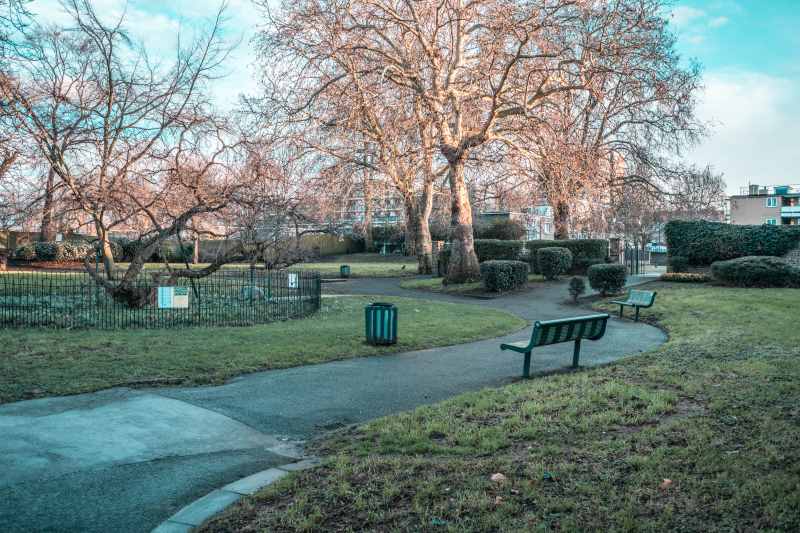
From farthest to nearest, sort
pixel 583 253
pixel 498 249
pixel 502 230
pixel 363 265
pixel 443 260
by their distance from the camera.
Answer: pixel 502 230 < pixel 363 265 < pixel 498 249 < pixel 443 260 < pixel 583 253

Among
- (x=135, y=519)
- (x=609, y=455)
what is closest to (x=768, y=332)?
(x=609, y=455)

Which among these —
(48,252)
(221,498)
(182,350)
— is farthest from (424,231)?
(221,498)

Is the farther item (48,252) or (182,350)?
(48,252)

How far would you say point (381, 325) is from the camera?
12.3m

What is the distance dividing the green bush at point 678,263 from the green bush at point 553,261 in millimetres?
4208

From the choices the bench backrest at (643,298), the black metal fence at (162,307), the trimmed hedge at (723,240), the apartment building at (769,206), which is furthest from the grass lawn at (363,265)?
the apartment building at (769,206)

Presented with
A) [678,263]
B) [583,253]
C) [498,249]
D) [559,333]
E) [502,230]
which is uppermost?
[502,230]

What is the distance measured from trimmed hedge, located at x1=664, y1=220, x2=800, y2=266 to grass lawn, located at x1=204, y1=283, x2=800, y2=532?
1965 centimetres

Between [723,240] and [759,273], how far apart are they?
5.02 m

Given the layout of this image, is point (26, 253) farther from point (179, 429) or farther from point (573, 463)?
point (573, 463)

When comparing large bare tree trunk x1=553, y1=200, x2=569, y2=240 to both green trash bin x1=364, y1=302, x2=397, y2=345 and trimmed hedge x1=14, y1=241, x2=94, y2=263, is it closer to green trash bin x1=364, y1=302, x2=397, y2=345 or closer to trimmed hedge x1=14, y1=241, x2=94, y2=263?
green trash bin x1=364, y1=302, x2=397, y2=345

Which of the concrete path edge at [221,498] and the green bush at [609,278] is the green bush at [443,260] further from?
the concrete path edge at [221,498]

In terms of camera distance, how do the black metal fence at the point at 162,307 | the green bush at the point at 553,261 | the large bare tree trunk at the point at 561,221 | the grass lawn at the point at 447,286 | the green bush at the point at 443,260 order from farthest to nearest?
the large bare tree trunk at the point at 561,221 → the green bush at the point at 443,260 → the green bush at the point at 553,261 → the grass lawn at the point at 447,286 → the black metal fence at the point at 162,307

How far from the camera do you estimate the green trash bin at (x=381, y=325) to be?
40.3 ft
